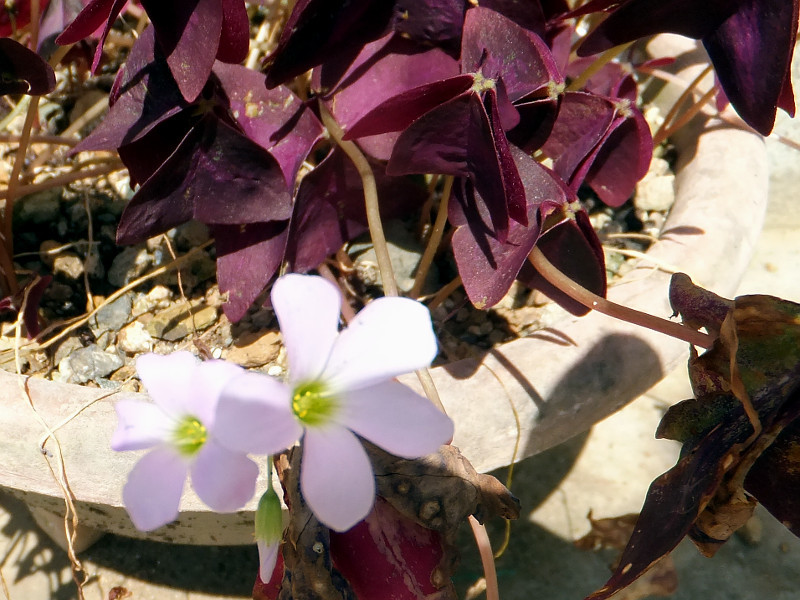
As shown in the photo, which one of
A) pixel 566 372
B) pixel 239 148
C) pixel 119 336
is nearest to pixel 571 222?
pixel 566 372

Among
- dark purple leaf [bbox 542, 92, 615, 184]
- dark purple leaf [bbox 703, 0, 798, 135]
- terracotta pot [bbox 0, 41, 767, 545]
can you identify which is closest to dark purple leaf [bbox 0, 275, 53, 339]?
terracotta pot [bbox 0, 41, 767, 545]

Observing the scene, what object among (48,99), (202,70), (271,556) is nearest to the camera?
(271,556)

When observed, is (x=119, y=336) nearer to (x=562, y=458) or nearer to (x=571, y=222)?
(x=571, y=222)

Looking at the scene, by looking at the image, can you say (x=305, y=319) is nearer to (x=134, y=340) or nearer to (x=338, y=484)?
(x=338, y=484)

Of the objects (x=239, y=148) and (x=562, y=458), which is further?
(x=562, y=458)

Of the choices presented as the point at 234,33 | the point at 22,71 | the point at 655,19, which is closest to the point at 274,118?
the point at 234,33

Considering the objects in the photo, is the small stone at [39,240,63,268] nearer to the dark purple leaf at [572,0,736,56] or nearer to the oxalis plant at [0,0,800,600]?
the oxalis plant at [0,0,800,600]
